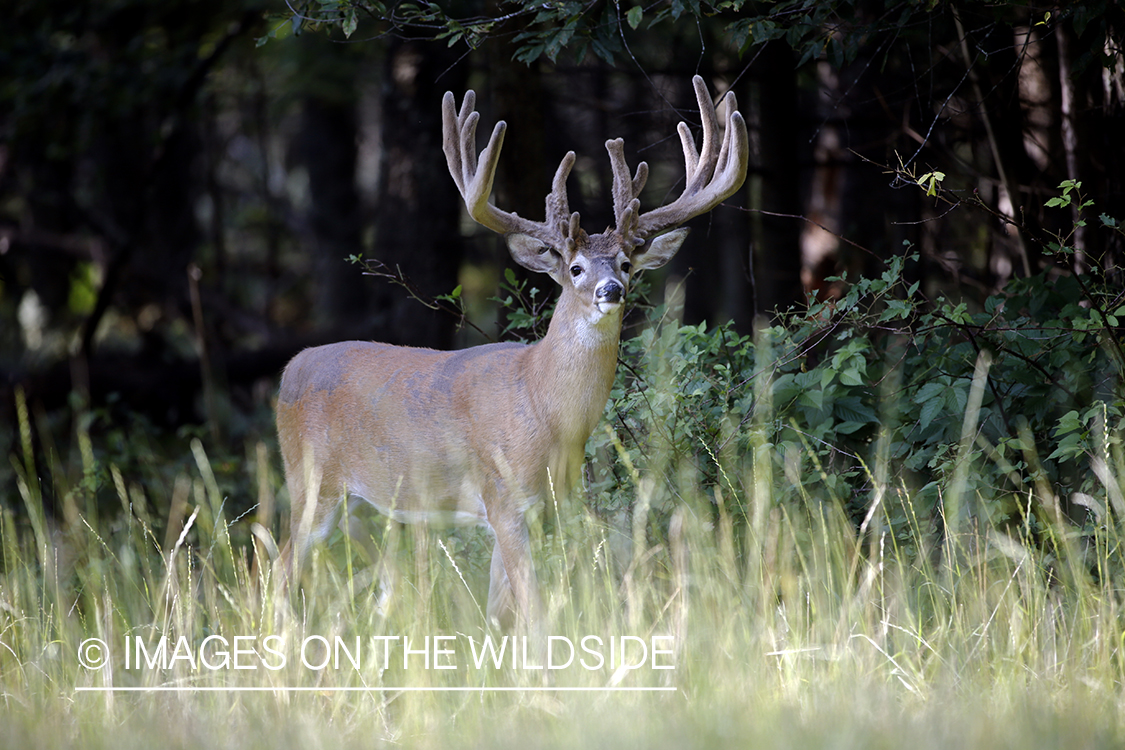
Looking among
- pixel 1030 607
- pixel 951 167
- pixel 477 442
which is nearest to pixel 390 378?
pixel 477 442

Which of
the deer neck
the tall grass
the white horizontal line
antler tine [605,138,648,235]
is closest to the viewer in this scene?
the tall grass

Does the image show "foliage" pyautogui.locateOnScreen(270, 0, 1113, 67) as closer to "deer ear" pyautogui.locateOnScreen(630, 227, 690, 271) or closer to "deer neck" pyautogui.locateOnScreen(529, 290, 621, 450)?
"deer ear" pyautogui.locateOnScreen(630, 227, 690, 271)

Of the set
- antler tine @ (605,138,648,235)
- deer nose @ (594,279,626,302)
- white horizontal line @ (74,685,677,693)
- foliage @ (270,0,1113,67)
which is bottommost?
white horizontal line @ (74,685,677,693)

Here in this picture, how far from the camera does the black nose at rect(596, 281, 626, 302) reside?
4.52 metres

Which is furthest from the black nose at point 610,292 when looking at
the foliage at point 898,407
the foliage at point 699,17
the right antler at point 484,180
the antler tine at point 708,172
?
the foliage at point 699,17

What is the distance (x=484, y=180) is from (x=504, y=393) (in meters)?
0.91

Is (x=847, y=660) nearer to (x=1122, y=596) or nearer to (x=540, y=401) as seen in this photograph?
(x=1122, y=596)

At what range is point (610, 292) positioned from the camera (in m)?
4.52

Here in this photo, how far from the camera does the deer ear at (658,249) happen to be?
4970mm

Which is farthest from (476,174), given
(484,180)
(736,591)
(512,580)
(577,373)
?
(736,591)

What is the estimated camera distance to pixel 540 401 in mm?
4812

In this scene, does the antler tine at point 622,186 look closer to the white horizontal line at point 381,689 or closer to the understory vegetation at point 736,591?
the understory vegetation at point 736,591

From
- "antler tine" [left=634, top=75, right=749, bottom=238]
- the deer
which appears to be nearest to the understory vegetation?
the deer

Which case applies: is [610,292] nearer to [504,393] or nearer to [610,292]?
[610,292]
